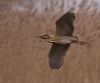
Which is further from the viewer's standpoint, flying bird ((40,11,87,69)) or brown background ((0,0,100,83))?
brown background ((0,0,100,83))

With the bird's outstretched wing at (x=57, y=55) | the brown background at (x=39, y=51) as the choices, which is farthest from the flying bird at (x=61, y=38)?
the brown background at (x=39, y=51)

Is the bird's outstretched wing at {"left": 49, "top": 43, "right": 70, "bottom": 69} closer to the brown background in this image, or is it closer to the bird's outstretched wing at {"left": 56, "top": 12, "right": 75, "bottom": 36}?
the bird's outstretched wing at {"left": 56, "top": 12, "right": 75, "bottom": 36}

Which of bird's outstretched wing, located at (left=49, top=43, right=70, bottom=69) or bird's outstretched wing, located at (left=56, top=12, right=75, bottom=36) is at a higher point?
bird's outstretched wing, located at (left=56, top=12, right=75, bottom=36)

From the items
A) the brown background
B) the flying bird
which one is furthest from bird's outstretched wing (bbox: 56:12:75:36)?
the brown background

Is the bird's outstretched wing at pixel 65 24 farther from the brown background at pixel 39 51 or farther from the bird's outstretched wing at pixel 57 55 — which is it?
the brown background at pixel 39 51

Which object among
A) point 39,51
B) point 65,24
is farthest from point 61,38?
point 39,51

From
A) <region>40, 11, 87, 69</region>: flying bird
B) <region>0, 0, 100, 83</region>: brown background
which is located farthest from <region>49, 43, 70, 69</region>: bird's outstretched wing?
<region>0, 0, 100, 83</region>: brown background

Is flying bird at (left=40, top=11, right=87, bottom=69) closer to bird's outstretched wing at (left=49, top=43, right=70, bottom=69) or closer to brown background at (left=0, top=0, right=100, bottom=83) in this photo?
bird's outstretched wing at (left=49, top=43, right=70, bottom=69)
